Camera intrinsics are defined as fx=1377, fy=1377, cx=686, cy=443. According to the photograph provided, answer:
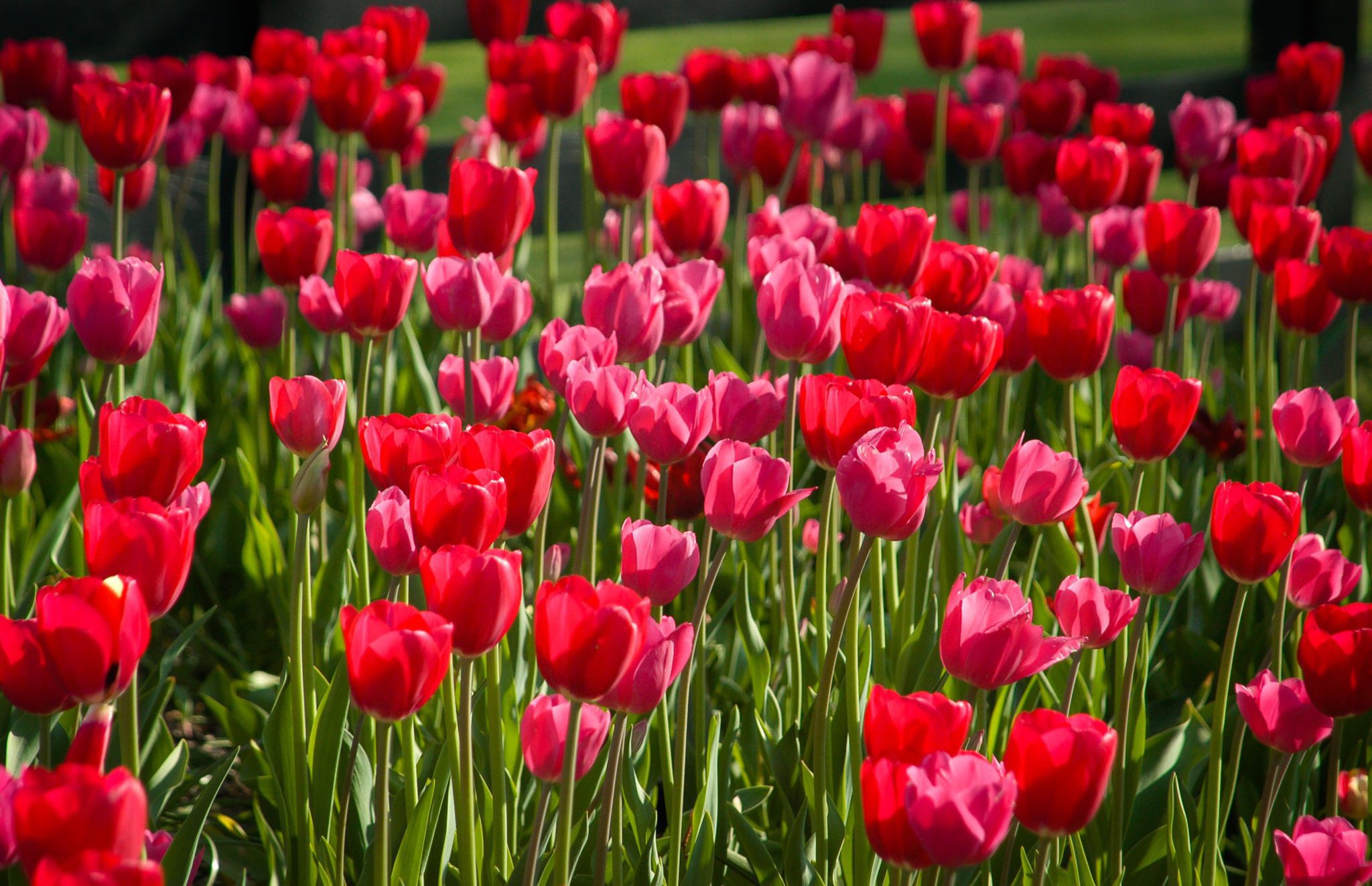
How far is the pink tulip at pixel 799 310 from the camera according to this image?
124cm

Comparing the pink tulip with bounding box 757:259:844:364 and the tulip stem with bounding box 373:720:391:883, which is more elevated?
the pink tulip with bounding box 757:259:844:364

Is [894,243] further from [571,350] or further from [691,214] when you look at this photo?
[571,350]

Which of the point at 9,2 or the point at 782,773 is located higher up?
the point at 9,2

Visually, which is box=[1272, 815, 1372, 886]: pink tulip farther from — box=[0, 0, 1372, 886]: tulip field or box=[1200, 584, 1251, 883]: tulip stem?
box=[1200, 584, 1251, 883]: tulip stem

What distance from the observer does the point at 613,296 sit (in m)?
1.26

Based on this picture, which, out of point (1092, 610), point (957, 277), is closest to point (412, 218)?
point (957, 277)

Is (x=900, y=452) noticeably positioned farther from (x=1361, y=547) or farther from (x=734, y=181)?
(x=734, y=181)

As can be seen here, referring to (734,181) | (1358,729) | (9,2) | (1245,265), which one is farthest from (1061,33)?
(1358,729)

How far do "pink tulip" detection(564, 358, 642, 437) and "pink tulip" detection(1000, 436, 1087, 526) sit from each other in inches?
12.0

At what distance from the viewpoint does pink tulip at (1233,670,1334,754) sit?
1020mm

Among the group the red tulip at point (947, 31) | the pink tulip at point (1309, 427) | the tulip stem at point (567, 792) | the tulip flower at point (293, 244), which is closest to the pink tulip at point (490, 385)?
the tulip flower at point (293, 244)

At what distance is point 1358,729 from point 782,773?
0.65 m

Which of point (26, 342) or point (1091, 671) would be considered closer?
point (26, 342)

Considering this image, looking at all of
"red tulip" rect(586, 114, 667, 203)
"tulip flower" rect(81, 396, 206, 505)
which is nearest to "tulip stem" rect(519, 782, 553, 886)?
"tulip flower" rect(81, 396, 206, 505)
